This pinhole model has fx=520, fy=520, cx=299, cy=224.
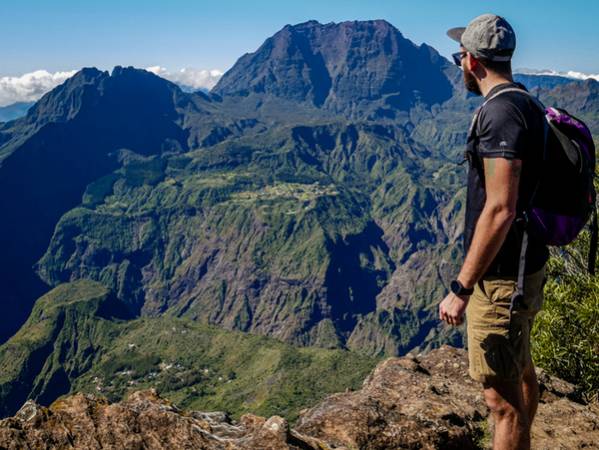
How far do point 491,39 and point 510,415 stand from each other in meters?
6.70

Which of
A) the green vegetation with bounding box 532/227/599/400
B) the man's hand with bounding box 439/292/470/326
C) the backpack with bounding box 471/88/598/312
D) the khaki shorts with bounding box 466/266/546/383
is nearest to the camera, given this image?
the backpack with bounding box 471/88/598/312

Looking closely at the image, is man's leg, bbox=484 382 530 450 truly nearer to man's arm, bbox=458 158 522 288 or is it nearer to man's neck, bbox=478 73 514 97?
man's arm, bbox=458 158 522 288

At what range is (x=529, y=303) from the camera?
925 cm

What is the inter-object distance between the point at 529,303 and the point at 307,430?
853cm

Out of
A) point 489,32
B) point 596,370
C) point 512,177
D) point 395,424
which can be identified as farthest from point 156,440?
point 596,370

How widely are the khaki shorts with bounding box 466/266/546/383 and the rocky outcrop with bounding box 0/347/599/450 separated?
4999 mm

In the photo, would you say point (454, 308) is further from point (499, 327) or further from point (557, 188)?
point (557, 188)

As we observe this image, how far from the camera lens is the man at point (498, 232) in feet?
26.5

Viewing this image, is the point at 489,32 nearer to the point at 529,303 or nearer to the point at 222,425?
the point at 529,303

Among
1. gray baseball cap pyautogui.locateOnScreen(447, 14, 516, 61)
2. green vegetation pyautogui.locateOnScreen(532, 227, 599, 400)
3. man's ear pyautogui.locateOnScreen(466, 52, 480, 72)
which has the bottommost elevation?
green vegetation pyautogui.locateOnScreen(532, 227, 599, 400)

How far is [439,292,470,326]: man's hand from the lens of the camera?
29.2ft

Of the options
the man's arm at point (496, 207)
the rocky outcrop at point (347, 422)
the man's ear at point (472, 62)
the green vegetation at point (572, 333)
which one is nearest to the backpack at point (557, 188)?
the man's arm at point (496, 207)

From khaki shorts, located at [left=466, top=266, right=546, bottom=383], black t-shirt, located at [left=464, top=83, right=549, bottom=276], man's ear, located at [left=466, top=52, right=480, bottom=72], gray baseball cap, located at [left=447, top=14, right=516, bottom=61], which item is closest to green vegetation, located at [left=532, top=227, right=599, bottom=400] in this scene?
khaki shorts, located at [left=466, top=266, right=546, bottom=383]

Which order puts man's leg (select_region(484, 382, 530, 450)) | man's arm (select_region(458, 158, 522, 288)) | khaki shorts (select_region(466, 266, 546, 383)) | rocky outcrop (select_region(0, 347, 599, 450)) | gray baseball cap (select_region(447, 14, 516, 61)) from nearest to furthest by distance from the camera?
man's arm (select_region(458, 158, 522, 288)) → gray baseball cap (select_region(447, 14, 516, 61)) → khaki shorts (select_region(466, 266, 546, 383)) → man's leg (select_region(484, 382, 530, 450)) → rocky outcrop (select_region(0, 347, 599, 450))
